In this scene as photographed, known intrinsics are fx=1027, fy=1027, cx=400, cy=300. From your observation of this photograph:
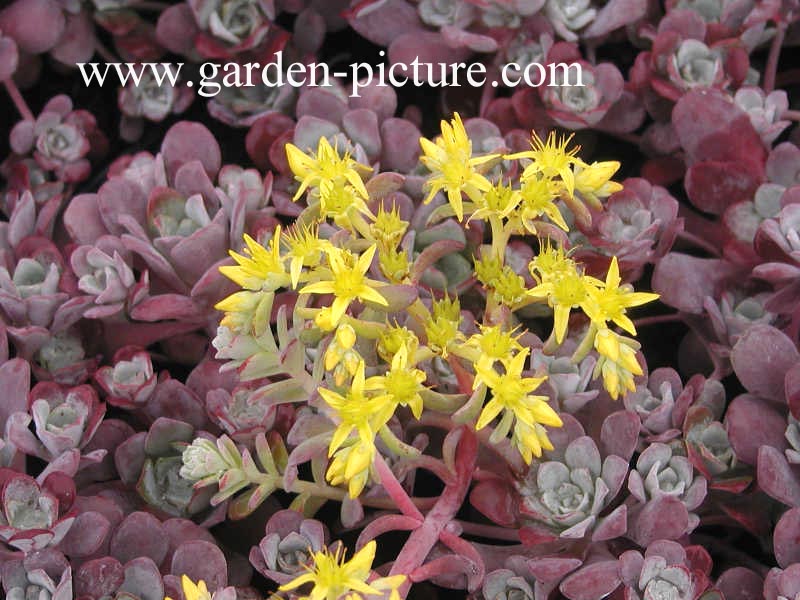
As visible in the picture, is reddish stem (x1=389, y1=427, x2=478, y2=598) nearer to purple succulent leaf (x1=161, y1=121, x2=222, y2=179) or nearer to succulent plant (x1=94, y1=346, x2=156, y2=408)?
succulent plant (x1=94, y1=346, x2=156, y2=408)

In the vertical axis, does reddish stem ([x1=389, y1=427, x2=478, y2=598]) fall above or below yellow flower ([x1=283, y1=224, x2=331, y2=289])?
below

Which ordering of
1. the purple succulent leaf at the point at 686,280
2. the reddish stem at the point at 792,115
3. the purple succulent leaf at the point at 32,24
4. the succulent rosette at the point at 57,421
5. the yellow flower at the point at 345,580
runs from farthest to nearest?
the purple succulent leaf at the point at 32,24 < the reddish stem at the point at 792,115 < the purple succulent leaf at the point at 686,280 < the succulent rosette at the point at 57,421 < the yellow flower at the point at 345,580

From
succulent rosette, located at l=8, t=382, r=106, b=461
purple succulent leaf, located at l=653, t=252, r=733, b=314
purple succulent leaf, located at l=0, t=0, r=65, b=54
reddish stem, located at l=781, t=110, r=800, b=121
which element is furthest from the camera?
purple succulent leaf, located at l=0, t=0, r=65, b=54

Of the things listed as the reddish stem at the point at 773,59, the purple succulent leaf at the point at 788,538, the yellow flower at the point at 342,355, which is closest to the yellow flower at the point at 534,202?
the yellow flower at the point at 342,355

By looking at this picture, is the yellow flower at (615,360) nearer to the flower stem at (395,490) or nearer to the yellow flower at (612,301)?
the yellow flower at (612,301)

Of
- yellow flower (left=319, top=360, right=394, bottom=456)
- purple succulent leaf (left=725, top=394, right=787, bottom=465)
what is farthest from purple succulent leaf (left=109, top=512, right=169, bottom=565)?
purple succulent leaf (left=725, top=394, right=787, bottom=465)

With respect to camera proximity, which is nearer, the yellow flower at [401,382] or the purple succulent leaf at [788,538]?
the yellow flower at [401,382]

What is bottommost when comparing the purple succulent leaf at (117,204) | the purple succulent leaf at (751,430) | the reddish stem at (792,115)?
the purple succulent leaf at (751,430)

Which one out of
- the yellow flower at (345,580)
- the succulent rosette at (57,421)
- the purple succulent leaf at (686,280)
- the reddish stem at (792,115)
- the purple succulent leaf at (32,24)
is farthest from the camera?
the purple succulent leaf at (32,24)

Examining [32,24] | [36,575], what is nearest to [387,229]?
[36,575]
